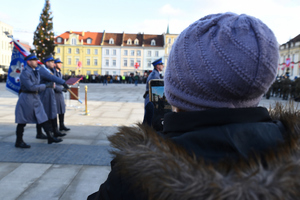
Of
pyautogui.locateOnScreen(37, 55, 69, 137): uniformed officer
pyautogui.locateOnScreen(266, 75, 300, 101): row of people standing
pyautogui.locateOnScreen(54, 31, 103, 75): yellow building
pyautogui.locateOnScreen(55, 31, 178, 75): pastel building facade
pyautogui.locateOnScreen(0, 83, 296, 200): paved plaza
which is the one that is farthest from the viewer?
pyautogui.locateOnScreen(55, 31, 178, 75): pastel building facade

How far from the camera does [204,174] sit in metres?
0.71

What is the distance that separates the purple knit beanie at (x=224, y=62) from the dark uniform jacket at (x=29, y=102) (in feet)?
16.0

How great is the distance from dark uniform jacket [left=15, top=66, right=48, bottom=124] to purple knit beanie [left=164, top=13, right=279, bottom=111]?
4864mm

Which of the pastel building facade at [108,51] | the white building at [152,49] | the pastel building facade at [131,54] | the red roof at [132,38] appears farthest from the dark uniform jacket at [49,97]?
the red roof at [132,38]

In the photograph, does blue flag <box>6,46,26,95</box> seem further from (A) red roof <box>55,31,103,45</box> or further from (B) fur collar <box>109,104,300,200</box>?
(A) red roof <box>55,31,103,45</box>

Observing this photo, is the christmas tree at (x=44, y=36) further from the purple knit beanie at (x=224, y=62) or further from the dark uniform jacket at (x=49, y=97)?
the purple knit beanie at (x=224, y=62)

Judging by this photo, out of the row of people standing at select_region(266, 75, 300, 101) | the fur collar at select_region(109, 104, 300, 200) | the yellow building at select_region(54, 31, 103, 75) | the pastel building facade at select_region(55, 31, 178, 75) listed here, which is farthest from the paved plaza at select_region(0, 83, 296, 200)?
the yellow building at select_region(54, 31, 103, 75)

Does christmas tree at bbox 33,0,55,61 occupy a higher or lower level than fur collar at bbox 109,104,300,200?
higher

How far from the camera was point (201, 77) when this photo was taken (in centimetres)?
88

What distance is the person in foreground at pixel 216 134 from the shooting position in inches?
27.2

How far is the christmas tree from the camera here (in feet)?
117

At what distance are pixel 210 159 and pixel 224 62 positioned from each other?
0.30 meters

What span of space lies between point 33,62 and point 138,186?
16.8 feet

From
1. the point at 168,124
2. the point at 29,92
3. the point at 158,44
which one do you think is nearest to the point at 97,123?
the point at 29,92
